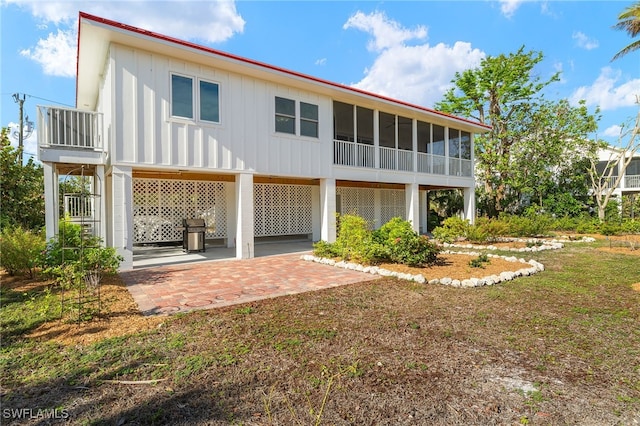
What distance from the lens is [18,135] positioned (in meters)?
20.6

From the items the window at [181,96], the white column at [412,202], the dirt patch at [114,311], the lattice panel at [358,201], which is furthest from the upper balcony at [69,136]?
the white column at [412,202]

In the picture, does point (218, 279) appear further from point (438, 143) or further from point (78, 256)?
point (438, 143)

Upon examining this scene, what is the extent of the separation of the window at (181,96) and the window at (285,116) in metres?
2.66

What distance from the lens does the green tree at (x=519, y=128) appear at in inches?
792

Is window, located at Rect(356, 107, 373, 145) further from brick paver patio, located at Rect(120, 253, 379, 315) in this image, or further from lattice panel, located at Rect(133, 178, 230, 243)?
brick paver patio, located at Rect(120, 253, 379, 315)

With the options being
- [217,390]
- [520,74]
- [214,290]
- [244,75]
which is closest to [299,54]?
[244,75]

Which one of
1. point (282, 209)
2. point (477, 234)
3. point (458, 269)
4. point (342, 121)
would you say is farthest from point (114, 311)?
point (342, 121)

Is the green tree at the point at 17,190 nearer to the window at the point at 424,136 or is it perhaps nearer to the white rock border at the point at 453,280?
the white rock border at the point at 453,280

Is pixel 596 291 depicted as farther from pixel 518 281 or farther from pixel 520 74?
pixel 520 74

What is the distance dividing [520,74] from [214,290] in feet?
73.3

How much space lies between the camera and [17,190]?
1213cm

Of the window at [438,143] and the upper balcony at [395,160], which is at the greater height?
the window at [438,143]

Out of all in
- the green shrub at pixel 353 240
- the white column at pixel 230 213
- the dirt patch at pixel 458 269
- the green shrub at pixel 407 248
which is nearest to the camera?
the dirt patch at pixel 458 269

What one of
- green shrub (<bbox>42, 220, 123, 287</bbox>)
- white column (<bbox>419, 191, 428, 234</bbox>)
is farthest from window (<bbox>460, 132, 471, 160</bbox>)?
green shrub (<bbox>42, 220, 123, 287</bbox>)
